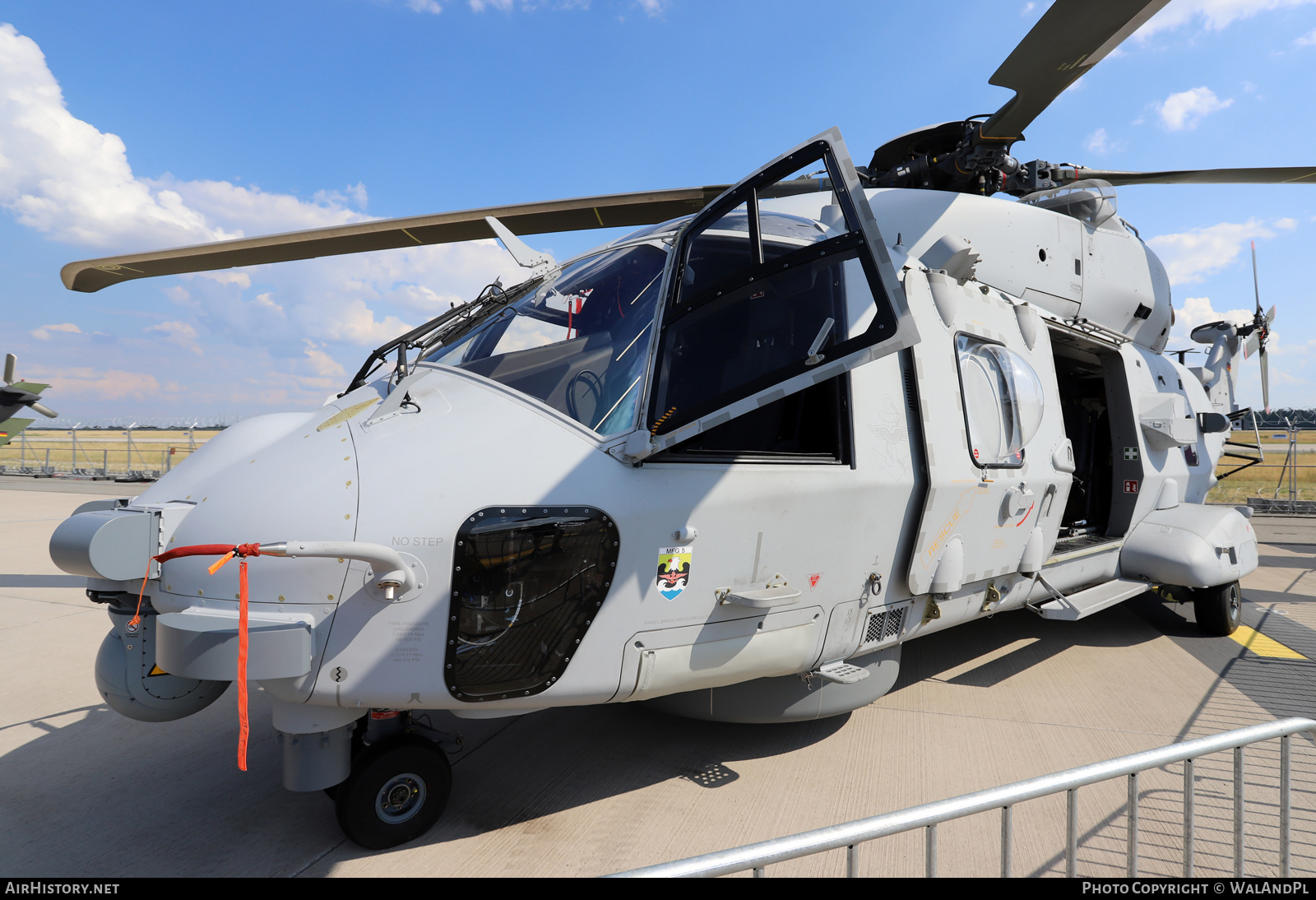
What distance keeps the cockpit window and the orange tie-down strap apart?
1.11m

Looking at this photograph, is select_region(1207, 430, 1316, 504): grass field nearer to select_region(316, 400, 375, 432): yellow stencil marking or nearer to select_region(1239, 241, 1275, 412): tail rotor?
select_region(1239, 241, 1275, 412): tail rotor

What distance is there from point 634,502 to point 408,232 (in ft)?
13.6

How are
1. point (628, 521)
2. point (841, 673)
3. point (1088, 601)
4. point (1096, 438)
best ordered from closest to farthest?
point (628, 521)
point (841, 673)
point (1088, 601)
point (1096, 438)

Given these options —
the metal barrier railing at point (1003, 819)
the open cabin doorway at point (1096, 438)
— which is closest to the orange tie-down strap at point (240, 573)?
the metal barrier railing at point (1003, 819)

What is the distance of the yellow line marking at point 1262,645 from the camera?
209 inches

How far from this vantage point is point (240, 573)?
2.13m

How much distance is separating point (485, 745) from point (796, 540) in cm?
200

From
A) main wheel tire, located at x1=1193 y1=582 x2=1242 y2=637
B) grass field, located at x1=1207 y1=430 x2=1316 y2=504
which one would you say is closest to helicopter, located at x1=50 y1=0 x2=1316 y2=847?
main wheel tire, located at x1=1193 y1=582 x2=1242 y2=637

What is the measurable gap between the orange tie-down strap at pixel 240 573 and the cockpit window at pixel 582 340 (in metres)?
1.11

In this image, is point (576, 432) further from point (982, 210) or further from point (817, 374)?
point (982, 210)

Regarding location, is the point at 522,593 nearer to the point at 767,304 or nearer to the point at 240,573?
the point at 240,573

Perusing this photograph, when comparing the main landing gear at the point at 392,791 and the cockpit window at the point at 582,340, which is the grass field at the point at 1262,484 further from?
the main landing gear at the point at 392,791

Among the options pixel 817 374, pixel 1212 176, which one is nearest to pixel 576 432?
pixel 817 374

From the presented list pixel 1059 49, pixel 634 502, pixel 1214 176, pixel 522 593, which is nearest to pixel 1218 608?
pixel 1214 176
